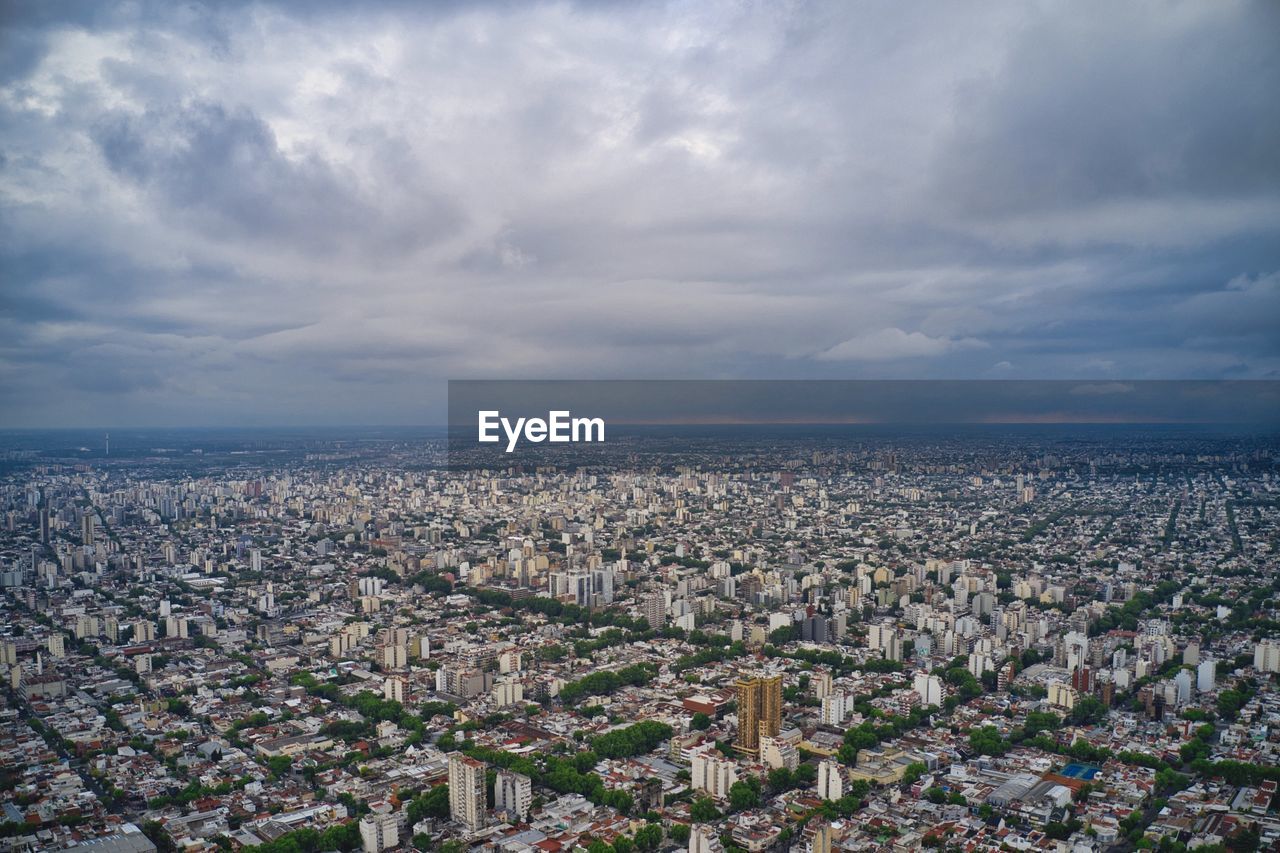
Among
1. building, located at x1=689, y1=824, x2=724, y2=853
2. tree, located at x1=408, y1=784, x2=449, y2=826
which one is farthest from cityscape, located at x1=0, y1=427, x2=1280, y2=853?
building, located at x1=689, y1=824, x2=724, y2=853

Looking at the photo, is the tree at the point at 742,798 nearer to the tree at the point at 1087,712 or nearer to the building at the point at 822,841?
the building at the point at 822,841

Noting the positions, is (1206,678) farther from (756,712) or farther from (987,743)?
(756,712)

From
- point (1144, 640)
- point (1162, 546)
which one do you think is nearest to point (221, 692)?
point (1144, 640)

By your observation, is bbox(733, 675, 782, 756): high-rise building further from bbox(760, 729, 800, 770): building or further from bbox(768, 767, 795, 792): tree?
bbox(768, 767, 795, 792): tree

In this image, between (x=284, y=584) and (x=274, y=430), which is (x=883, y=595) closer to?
(x=284, y=584)

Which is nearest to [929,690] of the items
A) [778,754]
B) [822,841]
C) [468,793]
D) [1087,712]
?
[1087,712]
